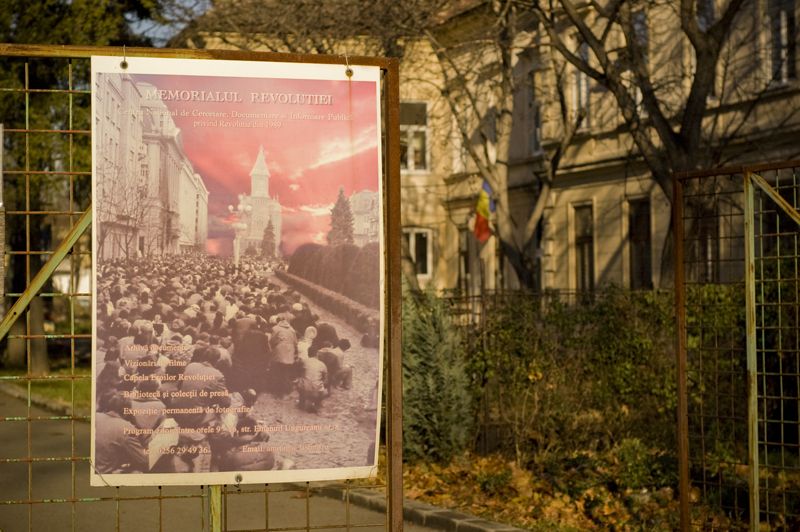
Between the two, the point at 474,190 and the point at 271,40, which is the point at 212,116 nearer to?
the point at 271,40

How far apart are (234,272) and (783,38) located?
838 inches

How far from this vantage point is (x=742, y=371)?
9.12m

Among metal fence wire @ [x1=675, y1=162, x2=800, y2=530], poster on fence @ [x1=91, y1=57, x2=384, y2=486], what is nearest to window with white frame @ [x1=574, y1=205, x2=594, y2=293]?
metal fence wire @ [x1=675, y1=162, x2=800, y2=530]

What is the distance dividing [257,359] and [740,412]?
7.14m

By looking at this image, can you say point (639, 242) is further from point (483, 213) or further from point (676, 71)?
point (483, 213)

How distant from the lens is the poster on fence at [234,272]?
4844 millimetres

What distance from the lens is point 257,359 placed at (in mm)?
4926

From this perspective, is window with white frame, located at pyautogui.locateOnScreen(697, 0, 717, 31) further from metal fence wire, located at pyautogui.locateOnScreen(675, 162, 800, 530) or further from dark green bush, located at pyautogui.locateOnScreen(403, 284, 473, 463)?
dark green bush, located at pyautogui.locateOnScreen(403, 284, 473, 463)

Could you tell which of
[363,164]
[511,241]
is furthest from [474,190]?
[363,164]

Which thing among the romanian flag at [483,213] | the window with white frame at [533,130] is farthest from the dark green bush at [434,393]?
the window with white frame at [533,130]

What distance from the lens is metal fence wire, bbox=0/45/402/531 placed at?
502 cm

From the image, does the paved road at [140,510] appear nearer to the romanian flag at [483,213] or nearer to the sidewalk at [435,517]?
the sidewalk at [435,517]

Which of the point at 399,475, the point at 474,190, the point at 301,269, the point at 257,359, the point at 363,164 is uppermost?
the point at 474,190

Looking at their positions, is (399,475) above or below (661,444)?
above
